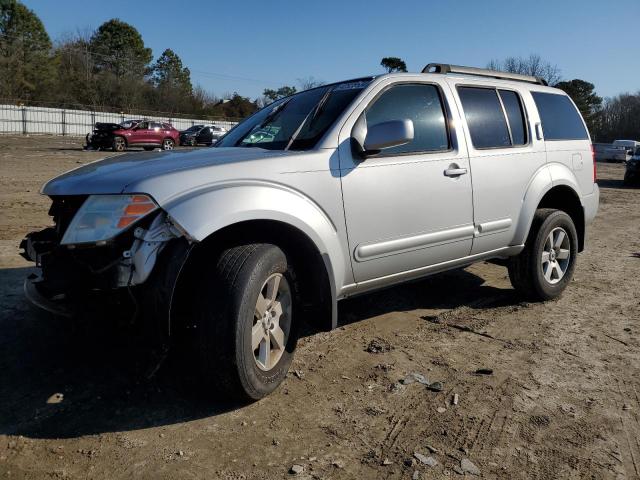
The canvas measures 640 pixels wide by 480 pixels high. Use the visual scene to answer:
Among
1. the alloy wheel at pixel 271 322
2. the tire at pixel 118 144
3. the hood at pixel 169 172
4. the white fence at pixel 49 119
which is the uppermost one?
the white fence at pixel 49 119

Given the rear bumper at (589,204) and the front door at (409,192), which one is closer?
the front door at (409,192)

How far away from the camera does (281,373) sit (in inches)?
124

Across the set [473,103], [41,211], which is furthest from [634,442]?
[41,211]

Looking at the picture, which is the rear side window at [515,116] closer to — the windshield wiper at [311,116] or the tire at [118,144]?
the windshield wiper at [311,116]

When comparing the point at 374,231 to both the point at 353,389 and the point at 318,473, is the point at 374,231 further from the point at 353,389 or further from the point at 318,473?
the point at 318,473

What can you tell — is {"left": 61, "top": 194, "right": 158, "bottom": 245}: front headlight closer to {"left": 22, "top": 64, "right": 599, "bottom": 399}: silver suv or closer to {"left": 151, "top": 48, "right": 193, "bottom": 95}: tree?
{"left": 22, "top": 64, "right": 599, "bottom": 399}: silver suv

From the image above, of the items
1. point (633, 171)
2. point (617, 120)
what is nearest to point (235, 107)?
point (617, 120)

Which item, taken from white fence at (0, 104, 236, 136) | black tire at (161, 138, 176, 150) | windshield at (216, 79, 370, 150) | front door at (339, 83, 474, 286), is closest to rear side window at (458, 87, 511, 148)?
front door at (339, 83, 474, 286)

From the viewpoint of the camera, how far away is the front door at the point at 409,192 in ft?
11.2

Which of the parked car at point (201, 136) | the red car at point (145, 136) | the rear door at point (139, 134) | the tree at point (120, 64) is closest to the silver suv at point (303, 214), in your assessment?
the red car at point (145, 136)

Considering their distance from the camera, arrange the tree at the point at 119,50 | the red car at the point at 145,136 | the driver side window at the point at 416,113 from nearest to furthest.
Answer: the driver side window at the point at 416,113
the red car at the point at 145,136
the tree at the point at 119,50

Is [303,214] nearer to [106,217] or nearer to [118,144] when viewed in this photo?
[106,217]

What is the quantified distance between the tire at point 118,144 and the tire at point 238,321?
25.9 metres

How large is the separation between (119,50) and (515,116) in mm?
74272
